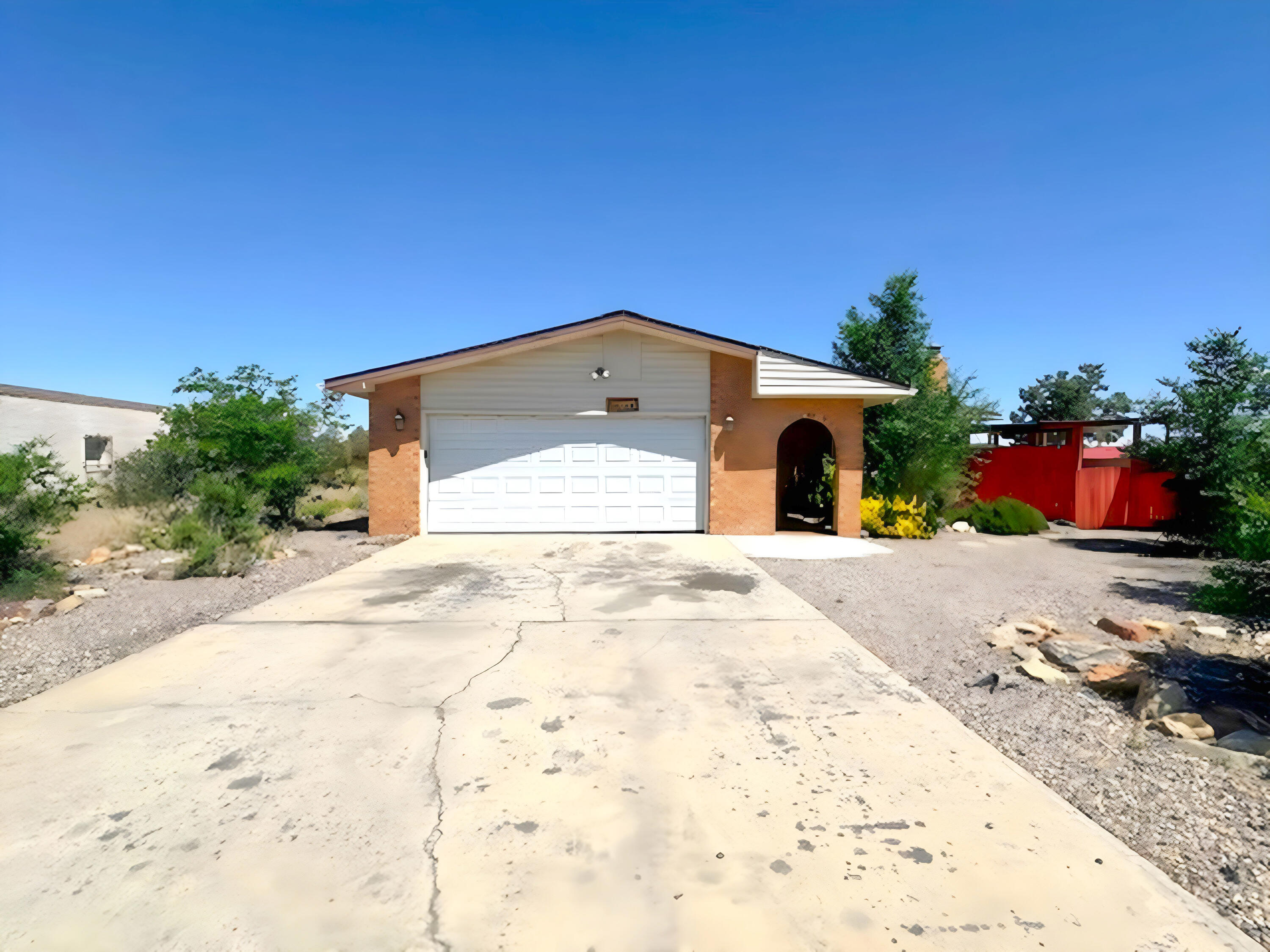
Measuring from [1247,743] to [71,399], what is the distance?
30.6 metres

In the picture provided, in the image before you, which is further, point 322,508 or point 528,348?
point 322,508

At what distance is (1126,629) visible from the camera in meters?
6.18

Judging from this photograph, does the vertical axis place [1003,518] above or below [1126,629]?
above

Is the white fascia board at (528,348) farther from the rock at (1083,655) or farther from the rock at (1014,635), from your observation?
the rock at (1083,655)

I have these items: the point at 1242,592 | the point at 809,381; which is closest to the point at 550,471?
the point at 809,381

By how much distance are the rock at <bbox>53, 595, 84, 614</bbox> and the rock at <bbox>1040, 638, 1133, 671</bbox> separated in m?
9.60

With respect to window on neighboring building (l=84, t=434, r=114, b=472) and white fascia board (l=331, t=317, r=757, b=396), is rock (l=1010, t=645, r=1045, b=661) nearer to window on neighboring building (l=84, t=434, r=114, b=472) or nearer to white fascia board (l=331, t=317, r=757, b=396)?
white fascia board (l=331, t=317, r=757, b=396)

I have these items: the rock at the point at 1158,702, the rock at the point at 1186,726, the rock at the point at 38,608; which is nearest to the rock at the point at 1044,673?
the rock at the point at 1158,702

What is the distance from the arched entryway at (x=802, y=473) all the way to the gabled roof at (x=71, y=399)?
23349 millimetres

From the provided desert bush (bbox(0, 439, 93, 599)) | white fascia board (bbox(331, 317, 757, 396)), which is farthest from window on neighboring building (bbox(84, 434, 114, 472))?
desert bush (bbox(0, 439, 93, 599))

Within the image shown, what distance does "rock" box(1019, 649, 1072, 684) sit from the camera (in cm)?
499

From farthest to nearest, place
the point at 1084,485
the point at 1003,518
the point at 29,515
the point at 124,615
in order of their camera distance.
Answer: the point at 1084,485 < the point at 1003,518 < the point at 29,515 < the point at 124,615

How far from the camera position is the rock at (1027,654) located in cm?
541

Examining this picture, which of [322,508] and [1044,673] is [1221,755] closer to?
[1044,673]
